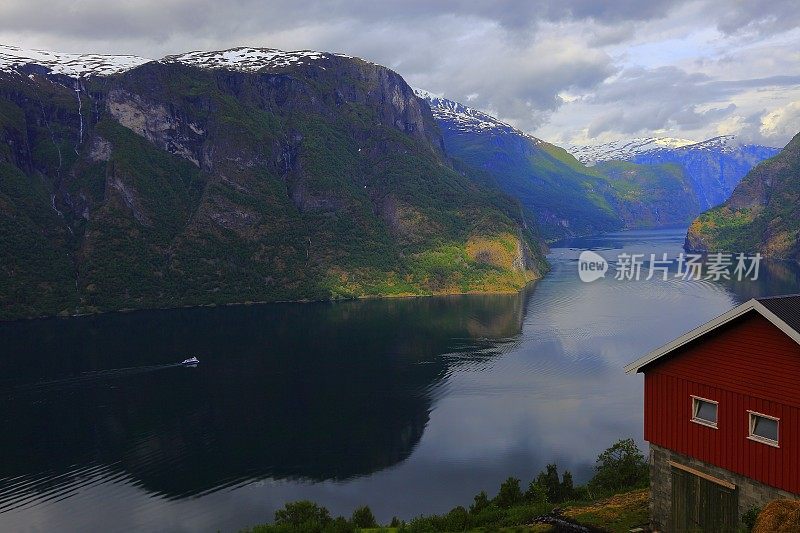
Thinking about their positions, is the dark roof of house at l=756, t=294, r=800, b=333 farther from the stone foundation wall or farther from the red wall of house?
the stone foundation wall

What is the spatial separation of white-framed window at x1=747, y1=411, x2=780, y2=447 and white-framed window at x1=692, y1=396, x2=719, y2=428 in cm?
111

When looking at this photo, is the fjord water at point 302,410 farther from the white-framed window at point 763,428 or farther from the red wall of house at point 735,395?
the white-framed window at point 763,428

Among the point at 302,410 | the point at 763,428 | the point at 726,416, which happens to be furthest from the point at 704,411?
the point at 302,410

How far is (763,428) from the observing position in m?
19.7

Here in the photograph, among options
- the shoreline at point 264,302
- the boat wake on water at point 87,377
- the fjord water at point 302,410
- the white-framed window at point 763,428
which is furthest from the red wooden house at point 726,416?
the shoreline at point 264,302

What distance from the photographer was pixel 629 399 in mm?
74188

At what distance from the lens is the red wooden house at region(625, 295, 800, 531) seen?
19.1 meters

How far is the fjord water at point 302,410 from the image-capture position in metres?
53.5

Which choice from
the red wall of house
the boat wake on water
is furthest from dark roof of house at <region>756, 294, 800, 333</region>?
the boat wake on water

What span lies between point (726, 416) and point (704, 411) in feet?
2.72

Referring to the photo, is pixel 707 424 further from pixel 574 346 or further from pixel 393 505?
pixel 574 346

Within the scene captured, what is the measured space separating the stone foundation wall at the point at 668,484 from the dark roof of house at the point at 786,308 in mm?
4889

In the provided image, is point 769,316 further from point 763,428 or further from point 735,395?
point 763,428

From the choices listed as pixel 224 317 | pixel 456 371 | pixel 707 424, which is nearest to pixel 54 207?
pixel 224 317
